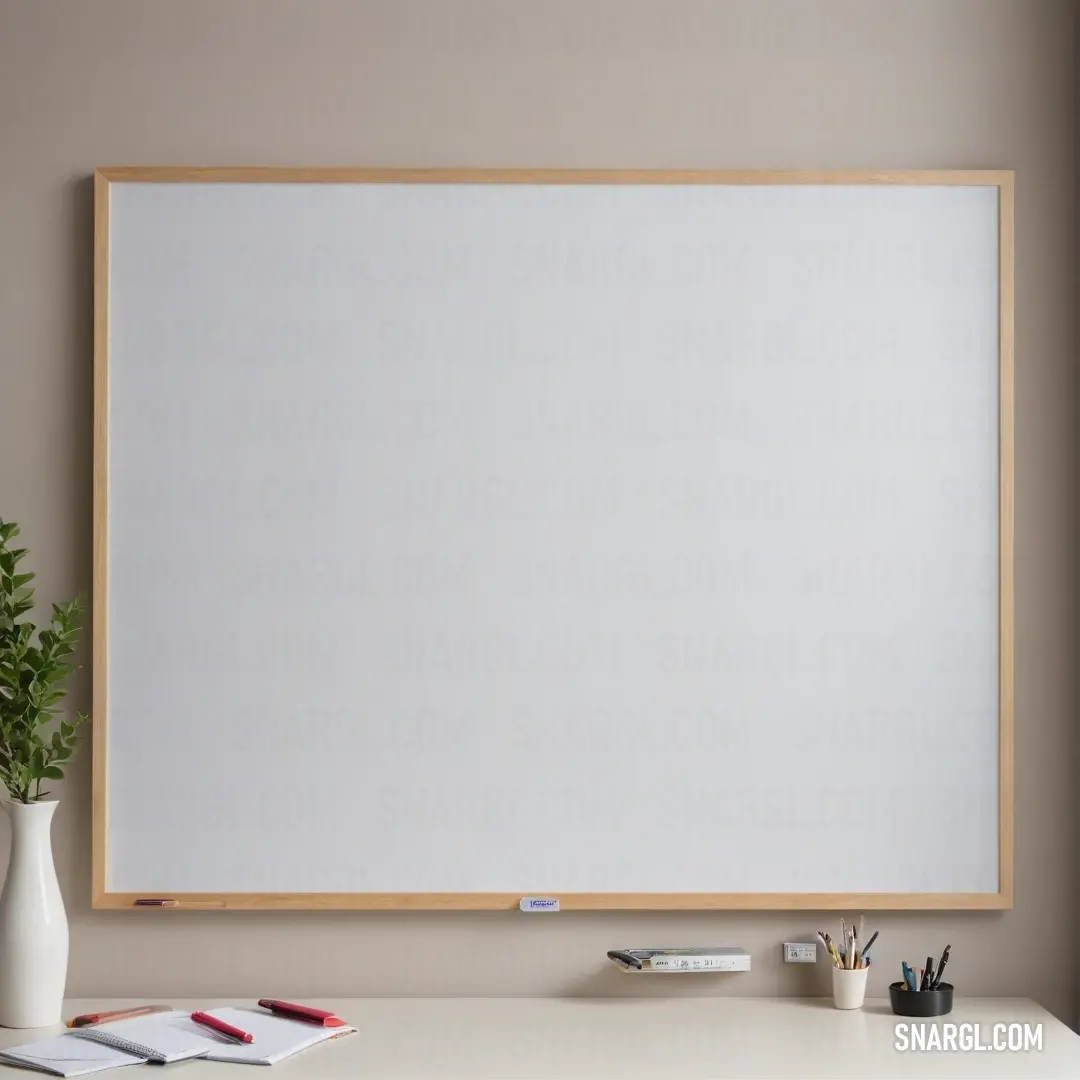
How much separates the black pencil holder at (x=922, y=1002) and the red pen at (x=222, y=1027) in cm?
98

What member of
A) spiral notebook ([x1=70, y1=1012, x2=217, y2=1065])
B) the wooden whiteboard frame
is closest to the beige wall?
the wooden whiteboard frame

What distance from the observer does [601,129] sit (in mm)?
2008

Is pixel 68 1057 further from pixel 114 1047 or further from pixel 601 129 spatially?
pixel 601 129

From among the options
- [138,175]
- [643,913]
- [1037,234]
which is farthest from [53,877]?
[1037,234]

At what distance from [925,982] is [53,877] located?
1.38m

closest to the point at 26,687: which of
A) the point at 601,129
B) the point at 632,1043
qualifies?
the point at 632,1043

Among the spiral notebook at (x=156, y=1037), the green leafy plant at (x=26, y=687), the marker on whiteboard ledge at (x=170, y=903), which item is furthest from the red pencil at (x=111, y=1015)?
the green leafy plant at (x=26, y=687)

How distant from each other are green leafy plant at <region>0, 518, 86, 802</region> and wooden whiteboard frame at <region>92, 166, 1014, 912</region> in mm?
94

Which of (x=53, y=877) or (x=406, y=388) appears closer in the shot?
Answer: (x=53, y=877)

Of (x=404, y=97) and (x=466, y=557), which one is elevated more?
(x=404, y=97)

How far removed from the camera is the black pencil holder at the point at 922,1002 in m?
1.81

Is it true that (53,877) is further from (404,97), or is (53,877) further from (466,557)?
(404,97)

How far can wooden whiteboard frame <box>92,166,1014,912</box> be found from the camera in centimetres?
194

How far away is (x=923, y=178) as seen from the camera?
1.97 metres
